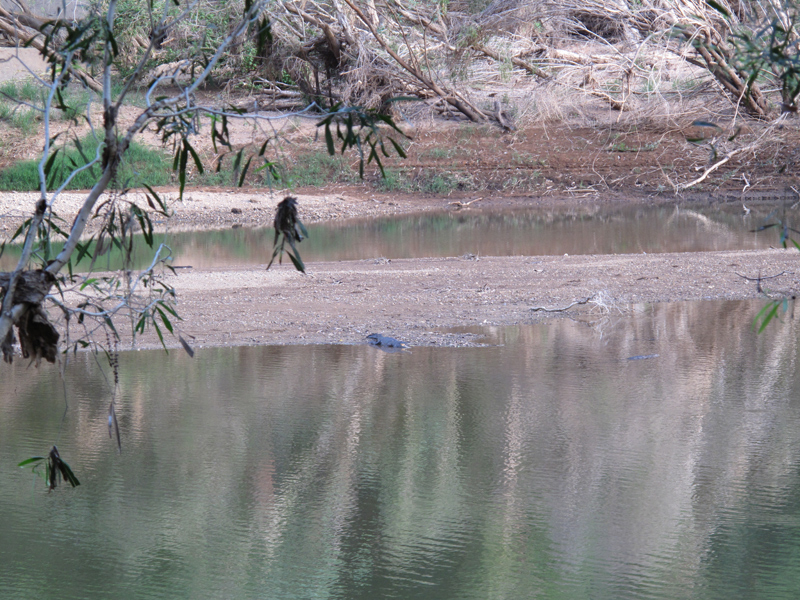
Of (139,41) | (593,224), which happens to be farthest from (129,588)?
(139,41)

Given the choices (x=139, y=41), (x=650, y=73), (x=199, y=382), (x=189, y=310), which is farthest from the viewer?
(x=139, y=41)

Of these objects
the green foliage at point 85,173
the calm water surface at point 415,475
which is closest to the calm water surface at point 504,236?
the green foliage at point 85,173

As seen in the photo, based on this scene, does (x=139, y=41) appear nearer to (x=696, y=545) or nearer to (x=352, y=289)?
(x=352, y=289)

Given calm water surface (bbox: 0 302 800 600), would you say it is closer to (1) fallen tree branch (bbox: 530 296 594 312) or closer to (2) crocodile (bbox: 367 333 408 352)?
(2) crocodile (bbox: 367 333 408 352)

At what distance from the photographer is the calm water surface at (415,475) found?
3719mm

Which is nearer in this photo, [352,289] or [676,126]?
[352,289]

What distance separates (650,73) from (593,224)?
4.41 meters

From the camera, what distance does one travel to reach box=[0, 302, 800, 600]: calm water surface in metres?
3.72

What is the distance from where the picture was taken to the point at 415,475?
4.65m

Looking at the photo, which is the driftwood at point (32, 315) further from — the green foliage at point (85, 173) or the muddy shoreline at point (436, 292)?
the green foliage at point (85, 173)

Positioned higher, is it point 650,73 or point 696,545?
point 650,73

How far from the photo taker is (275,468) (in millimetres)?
4785

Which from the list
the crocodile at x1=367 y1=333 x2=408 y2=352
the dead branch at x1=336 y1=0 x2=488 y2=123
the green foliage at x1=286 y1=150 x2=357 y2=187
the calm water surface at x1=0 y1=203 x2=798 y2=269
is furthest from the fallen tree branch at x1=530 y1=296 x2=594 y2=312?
the dead branch at x1=336 y1=0 x2=488 y2=123

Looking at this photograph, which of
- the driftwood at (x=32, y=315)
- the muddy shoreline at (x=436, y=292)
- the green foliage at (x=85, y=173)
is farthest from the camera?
the green foliage at (x=85, y=173)
